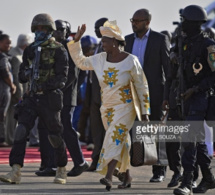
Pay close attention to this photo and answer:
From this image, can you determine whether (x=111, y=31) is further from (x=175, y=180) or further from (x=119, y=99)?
(x=175, y=180)

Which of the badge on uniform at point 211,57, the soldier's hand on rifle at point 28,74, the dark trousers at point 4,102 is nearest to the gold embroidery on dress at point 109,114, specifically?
the soldier's hand on rifle at point 28,74

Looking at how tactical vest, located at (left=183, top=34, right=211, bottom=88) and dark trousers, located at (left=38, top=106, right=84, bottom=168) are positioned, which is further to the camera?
dark trousers, located at (left=38, top=106, right=84, bottom=168)

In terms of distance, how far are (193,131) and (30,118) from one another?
76.2 inches

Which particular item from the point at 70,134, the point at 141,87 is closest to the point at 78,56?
the point at 141,87

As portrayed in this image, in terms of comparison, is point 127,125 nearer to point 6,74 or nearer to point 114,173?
point 114,173

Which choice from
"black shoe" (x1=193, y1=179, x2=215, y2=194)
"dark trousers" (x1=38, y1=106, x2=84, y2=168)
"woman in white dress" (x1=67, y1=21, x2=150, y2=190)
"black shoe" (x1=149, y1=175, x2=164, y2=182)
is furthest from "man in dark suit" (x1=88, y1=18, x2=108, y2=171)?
"black shoe" (x1=193, y1=179, x2=215, y2=194)

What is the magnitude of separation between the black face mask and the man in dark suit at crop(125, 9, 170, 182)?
122 cm

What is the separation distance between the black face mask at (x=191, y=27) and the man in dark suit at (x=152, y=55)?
122cm

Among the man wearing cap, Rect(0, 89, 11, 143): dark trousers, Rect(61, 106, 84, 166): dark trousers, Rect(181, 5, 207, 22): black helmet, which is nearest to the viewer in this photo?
Rect(181, 5, 207, 22): black helmet

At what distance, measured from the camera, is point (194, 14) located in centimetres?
1027

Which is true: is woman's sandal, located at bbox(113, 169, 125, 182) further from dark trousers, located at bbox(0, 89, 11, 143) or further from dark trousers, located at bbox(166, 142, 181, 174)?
dark trousers, located at bbox(0, 89, 11, 143)

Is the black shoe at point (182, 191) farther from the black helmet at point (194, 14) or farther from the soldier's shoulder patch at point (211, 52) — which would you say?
the black helmet at point (194, 14)

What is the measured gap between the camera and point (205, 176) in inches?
411

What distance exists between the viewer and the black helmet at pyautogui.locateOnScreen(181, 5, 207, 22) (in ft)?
33.7
